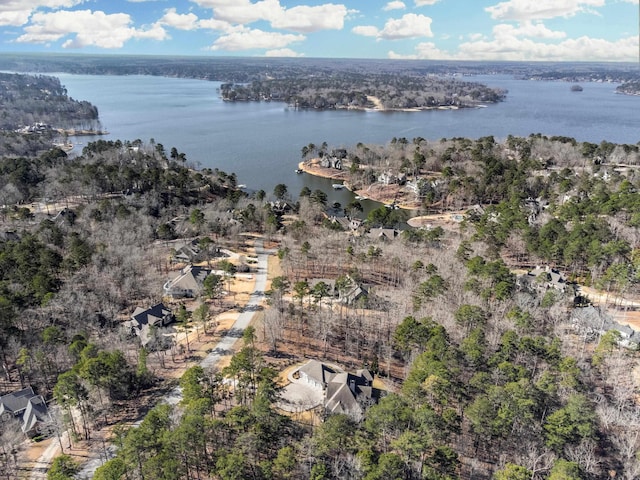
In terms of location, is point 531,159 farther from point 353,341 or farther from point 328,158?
point 353,341

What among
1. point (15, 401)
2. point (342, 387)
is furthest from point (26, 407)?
point (342, 387)

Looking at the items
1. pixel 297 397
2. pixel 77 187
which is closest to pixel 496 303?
pixel 297 397

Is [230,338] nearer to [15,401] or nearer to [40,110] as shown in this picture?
[15,401]

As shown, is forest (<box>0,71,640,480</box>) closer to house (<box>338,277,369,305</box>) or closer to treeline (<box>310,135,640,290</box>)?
house (<box>338,277,369,305</box>)

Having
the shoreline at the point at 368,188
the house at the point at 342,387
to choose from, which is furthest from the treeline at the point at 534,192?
the house at the point at 342,387

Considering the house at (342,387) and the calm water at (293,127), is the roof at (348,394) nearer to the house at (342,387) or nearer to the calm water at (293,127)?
the house at (342,387)

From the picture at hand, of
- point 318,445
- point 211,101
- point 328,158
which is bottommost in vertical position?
point 318,445
